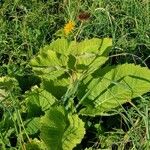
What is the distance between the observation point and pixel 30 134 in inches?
92.8

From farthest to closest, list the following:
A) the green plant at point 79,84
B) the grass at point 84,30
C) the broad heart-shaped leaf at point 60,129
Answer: the grass at point 84,30 → the green plant at point 79,84 → the broad heart-shaped leaf at point 60,129

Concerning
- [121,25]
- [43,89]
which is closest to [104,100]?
[43,89]

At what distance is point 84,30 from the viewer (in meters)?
3.33

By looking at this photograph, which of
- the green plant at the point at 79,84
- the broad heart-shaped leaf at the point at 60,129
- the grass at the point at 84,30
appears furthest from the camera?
the grass at the point at 84,30

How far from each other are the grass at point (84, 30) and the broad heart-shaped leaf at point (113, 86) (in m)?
0.11

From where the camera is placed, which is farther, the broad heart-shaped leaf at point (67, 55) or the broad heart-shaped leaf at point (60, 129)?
the broad heart-shaped leaf at point (67, 55)

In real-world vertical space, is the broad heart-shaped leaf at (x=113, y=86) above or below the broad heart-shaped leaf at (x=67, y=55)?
below

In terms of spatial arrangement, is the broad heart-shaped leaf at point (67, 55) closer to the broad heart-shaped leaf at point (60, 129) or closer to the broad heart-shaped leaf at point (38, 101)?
the broad heart-shaped leaf at point (38, 101)

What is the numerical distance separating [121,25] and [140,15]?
149 mm

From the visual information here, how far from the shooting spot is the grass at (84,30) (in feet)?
8.55

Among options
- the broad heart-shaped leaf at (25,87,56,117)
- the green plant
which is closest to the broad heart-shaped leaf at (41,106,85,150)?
the green plant

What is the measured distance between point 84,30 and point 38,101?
99 cm

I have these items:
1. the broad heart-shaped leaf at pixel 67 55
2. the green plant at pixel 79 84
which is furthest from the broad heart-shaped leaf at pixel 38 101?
the broad heart-shaped leaf at pixel 67 55

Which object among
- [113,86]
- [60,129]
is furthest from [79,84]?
[60,129]
